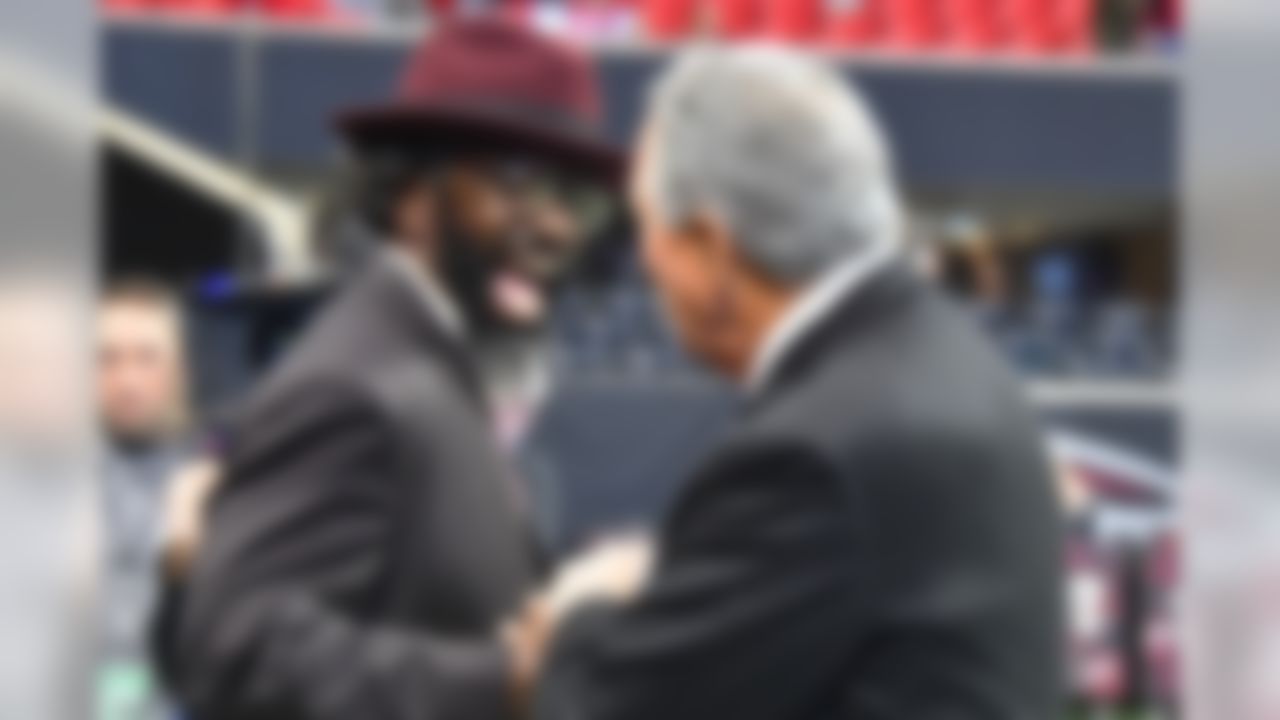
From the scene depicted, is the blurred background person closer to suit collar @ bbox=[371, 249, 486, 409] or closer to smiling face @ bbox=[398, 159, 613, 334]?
smiling face @ bbox=[398, 159, 613, 334]

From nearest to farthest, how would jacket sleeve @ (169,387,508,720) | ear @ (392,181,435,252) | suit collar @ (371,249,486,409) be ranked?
jacket sleeve @ (169,387,508,720)
suit collar @ (371,249,486,409)
ear @ (392,181,435,252)

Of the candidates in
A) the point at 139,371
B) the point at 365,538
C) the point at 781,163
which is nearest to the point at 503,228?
the point at 365,538

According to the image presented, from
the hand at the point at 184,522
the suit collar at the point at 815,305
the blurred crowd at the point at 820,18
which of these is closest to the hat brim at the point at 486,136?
the hand at the point at 184,522

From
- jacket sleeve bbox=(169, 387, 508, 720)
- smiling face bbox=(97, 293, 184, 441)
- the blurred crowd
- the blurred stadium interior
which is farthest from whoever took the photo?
the blurred crowd

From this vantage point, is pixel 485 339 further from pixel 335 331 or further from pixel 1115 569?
pixel 1115 569

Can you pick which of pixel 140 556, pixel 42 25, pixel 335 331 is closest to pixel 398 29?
pixel 140 556

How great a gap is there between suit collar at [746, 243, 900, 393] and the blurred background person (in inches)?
71.0

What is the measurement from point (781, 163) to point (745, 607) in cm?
32

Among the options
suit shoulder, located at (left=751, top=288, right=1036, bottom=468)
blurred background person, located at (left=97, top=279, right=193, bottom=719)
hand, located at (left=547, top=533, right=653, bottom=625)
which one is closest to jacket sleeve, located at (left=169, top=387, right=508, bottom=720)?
hand, located at (left=547, top=533, right=653, bottom=625)

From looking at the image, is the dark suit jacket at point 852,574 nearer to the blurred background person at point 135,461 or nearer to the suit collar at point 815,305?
the suit collar at point 815,305

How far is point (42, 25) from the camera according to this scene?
396mm


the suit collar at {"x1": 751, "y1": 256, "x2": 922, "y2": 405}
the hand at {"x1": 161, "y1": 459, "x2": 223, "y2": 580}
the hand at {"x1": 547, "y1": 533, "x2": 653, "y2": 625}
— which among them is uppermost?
the suit collar at {"x1": 751, "y1": 256, "x2": 922, "y2": 405}

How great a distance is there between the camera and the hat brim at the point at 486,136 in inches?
88.1

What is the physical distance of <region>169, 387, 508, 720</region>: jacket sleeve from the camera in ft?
5.85
